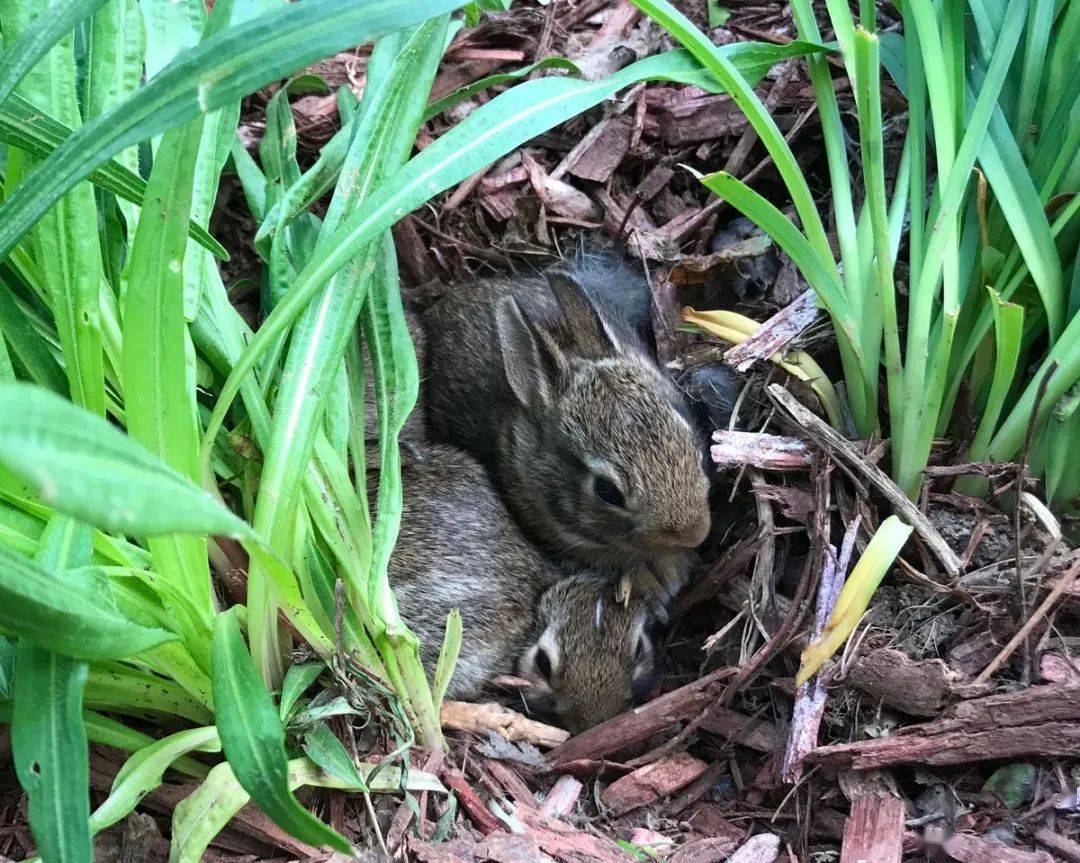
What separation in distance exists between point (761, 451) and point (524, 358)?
1.22 m

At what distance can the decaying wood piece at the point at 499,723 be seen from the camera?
11.6 feet

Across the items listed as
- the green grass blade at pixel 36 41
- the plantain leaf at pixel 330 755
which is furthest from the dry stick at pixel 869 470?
the green grass blade at pixel 36 41

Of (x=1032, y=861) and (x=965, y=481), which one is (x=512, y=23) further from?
(x=1032, y=861)

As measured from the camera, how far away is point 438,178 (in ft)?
9.66

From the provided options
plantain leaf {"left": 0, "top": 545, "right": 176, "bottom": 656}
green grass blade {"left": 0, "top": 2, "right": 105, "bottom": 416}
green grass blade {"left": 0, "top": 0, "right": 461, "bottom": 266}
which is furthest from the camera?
green grass blade {"left": 0, "top": 2, "right": 105, "bottom": 416}

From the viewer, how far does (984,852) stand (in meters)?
2.72

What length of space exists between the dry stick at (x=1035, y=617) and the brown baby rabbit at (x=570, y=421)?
1163 millimetres

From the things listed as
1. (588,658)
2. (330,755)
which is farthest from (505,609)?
(330,755)

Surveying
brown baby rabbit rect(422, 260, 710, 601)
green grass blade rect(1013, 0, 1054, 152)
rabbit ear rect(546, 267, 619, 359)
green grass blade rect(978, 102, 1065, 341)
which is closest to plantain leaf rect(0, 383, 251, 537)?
brown baby rabbit rect(422, 260, 710, 601)

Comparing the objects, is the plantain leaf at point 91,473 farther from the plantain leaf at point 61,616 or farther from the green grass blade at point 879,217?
the green grass blade at point 879,217

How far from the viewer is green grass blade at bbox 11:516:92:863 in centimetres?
219

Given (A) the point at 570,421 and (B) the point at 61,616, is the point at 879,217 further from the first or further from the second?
(B) the point at 61,616

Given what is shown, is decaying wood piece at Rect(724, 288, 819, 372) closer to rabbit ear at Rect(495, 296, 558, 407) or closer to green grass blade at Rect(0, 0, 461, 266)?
rabbit ear at Rect(495, 296, 558, 407)

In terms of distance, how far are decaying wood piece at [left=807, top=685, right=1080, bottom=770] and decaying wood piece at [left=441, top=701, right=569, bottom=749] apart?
106 centimetres
